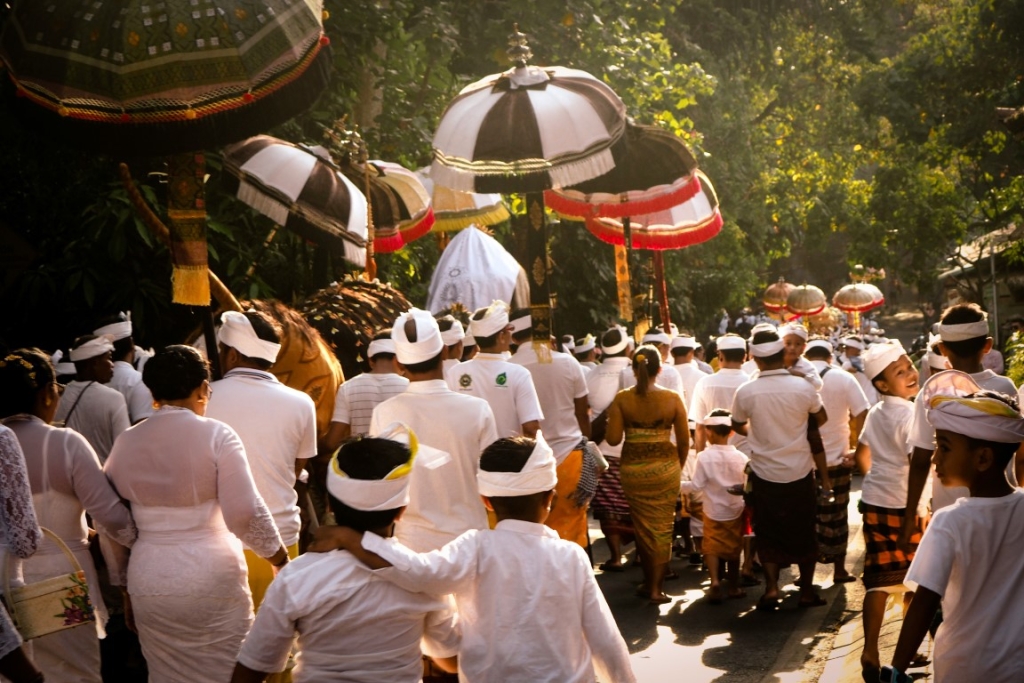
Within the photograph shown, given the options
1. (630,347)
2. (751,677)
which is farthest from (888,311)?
(751,677)

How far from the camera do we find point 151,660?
17.6 feet

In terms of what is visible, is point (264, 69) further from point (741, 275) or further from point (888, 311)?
point (888, 311)

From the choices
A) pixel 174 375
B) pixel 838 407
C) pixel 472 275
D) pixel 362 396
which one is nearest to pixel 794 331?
pixel 838 407

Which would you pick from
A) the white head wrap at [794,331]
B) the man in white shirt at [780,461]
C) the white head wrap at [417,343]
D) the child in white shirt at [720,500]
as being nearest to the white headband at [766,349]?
the man in white shirt at [780,461]

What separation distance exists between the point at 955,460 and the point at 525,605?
154cm

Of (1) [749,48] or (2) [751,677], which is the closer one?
(2) [751,677]

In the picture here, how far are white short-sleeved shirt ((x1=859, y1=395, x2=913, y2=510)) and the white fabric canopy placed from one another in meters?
5.27

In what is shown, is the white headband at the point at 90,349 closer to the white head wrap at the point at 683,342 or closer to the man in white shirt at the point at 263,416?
the man in white shirt at the point at 263,416

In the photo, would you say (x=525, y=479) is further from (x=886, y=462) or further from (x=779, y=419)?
(x=779, y=419)

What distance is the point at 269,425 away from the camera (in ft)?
19.7

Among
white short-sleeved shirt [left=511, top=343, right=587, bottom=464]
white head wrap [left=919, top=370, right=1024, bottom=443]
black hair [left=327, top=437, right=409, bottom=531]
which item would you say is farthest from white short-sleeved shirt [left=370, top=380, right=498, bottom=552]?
white short-sleeved shirt [left=511, top=343, right=587, bottom=464]

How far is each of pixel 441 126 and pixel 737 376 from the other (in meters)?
3.59

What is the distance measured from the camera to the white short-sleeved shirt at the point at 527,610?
14.1ft

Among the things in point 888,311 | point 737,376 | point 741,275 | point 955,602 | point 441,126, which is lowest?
point 888,311
